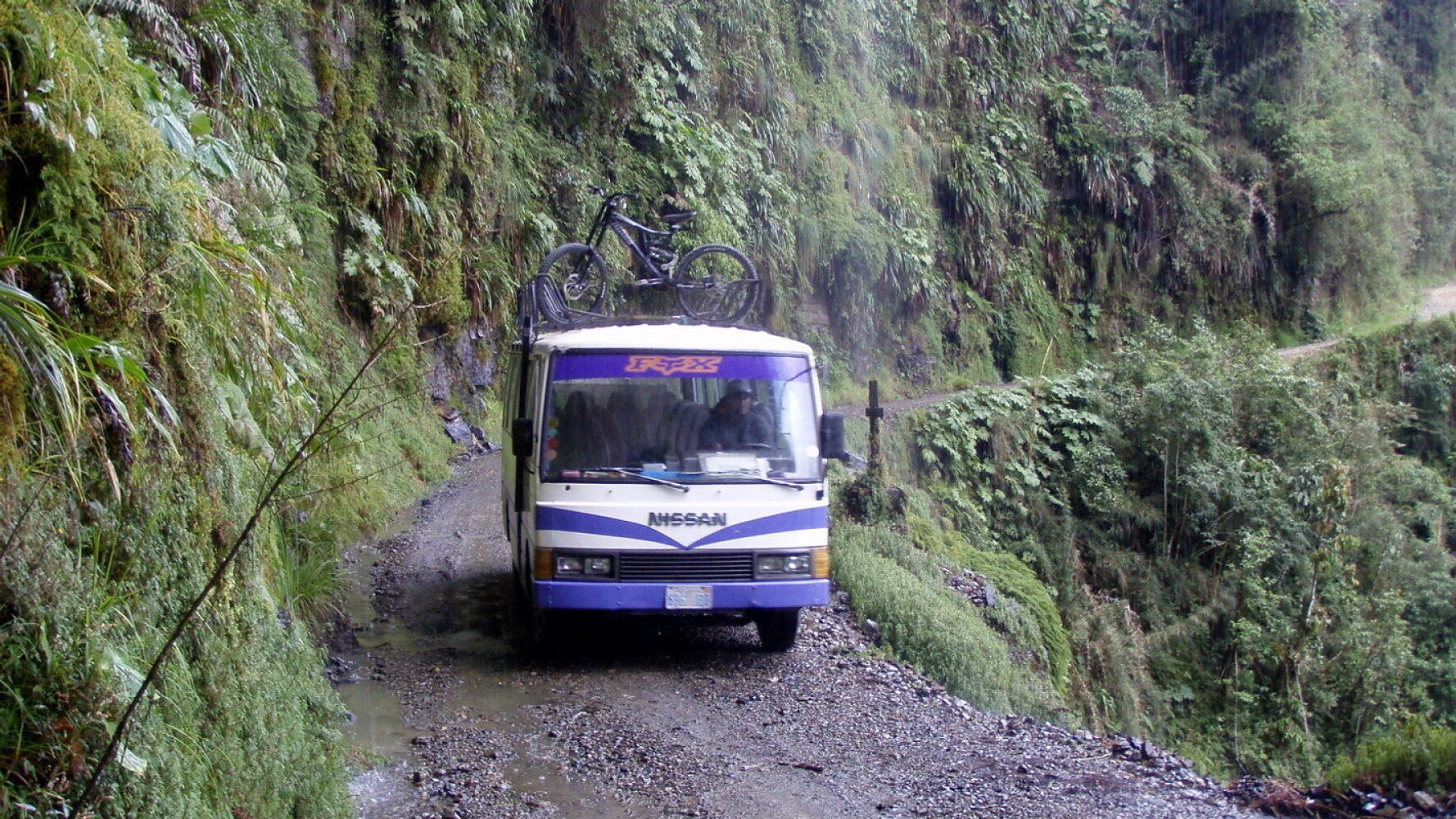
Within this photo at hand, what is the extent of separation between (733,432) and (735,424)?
2.1 inches

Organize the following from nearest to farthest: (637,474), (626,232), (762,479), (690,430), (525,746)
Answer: (525,746)
(637,474)
(762,479)
(690,430)
(626,232)

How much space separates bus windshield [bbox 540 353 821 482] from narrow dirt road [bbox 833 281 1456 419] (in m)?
12.4

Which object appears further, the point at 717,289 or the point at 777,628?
the point at 717,289

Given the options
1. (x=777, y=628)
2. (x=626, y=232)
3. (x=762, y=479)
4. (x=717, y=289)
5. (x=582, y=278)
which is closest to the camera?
(x=762, y=479)

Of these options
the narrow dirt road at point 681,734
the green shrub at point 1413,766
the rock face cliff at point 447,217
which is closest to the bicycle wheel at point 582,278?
the rock face cliff at point 447,217

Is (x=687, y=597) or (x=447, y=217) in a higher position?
(x=447, y=217)

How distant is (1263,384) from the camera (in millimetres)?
21531

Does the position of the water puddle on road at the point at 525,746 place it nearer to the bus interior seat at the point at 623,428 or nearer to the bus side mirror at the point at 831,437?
the bus interior seat at the point at 623,428

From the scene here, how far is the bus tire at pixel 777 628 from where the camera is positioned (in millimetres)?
8305

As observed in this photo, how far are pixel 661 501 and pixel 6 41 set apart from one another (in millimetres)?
4363

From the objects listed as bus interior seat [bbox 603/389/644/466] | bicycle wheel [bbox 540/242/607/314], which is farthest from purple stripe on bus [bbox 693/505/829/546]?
bicycle wheel [bbox 540/242/607/314]

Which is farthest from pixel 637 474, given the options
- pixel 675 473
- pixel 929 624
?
pixel 929 624

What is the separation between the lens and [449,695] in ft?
24.1

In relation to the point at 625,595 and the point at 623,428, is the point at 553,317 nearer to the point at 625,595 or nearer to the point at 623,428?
the point at 623,428
